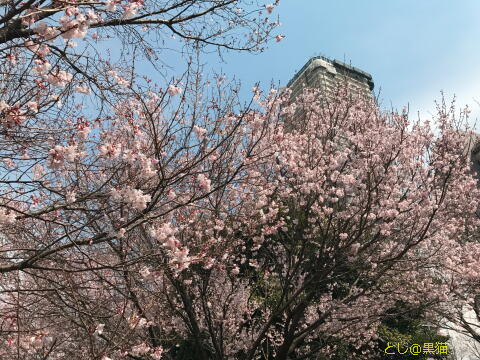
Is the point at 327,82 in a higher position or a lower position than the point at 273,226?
higher

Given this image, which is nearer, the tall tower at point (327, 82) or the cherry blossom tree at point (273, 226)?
the cherry blossom tree at point (273, 226)

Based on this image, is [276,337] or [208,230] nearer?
[208,230]

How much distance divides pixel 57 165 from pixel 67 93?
115 cm

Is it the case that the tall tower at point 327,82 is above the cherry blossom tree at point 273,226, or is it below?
above

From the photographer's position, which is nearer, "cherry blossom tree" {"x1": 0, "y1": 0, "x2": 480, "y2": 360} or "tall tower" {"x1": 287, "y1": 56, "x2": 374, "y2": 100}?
"cherry blossom tree" {"x1": 0, "y1": 0, "x2": 480, "y2": 360}

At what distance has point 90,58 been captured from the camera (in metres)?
4.32

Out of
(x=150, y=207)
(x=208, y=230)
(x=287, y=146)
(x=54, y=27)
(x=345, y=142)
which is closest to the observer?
(x=54, y=27)

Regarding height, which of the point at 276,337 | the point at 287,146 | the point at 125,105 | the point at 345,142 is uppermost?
the point at 345,142

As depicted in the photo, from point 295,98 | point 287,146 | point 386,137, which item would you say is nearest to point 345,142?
point 386,137

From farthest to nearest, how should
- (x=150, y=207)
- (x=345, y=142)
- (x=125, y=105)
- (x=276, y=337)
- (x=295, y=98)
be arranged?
(x=295, y=98) < (x=276, y=337) < (x=345, y=142) < (x=125, y=105) < (x=150, y=207)

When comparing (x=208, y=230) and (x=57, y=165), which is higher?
(x=208, y=230)

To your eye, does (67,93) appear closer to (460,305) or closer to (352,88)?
(352,88)

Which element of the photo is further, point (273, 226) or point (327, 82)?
point (327, 82)

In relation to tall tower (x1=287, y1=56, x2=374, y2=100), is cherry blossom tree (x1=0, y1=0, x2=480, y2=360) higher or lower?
lower
